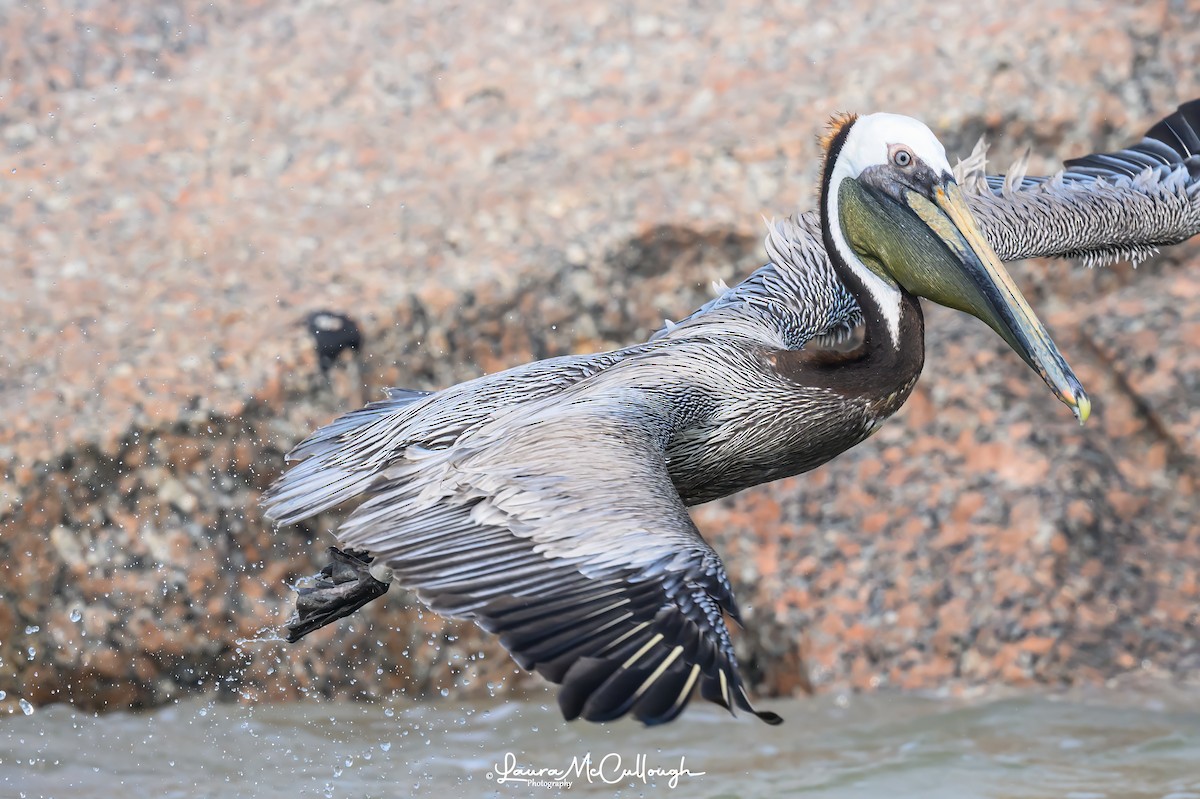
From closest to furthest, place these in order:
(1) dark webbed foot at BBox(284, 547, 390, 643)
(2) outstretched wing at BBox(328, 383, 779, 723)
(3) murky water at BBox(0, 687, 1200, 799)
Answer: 1. (2) outstretched wing at BBox(328, 383, 779, 723)
2. (1) dark webbed foot at BBox(284, 547, 390, 643)
3. (3) murky water at BBox(0, 687, 1200, 799)

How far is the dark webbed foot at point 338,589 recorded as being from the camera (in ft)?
16.9

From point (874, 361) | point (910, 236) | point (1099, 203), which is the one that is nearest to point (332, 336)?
point (874, 361)

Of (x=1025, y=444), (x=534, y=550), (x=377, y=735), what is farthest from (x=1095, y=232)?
(x=377, y=735)

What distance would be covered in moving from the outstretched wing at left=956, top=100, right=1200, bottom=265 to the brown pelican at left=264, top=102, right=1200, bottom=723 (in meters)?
0.01

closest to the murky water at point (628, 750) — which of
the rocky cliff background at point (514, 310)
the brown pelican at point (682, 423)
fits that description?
the rocky cliff background at point (514, 310)

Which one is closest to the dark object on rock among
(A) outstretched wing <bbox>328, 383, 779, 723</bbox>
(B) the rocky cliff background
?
(B) the rocky cliff background

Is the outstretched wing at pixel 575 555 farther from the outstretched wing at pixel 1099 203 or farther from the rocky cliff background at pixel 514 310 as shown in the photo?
the rocky cliff background at pixel 514 310

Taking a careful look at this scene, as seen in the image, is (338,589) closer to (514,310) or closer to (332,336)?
(332,336)

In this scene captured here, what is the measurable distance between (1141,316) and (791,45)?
2.49 meters

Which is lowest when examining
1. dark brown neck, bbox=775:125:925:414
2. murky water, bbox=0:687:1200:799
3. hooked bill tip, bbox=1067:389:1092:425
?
murky water, bbox=0:687:1200:799

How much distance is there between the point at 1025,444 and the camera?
721 centimetres

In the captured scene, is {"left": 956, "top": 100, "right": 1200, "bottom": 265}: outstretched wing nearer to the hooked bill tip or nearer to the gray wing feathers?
the hooked bill tip

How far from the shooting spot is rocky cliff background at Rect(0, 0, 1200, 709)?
6914mm

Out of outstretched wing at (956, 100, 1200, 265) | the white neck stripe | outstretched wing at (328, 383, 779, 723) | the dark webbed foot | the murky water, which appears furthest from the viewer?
the murky water
